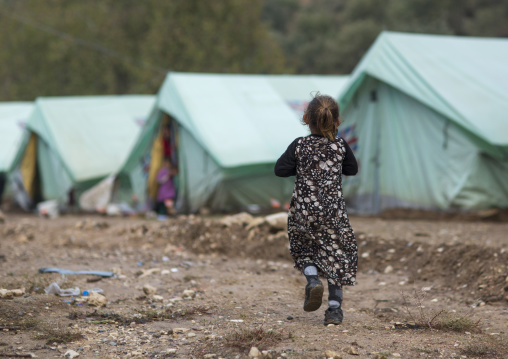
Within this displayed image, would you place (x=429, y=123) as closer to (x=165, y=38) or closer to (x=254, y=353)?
(x=254, y=353)

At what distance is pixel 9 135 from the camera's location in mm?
14766

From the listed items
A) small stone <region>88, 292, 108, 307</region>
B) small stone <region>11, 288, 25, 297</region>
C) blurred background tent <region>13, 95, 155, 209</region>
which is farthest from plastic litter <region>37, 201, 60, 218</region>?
small stone <region>88, 292, 108, 307</region>

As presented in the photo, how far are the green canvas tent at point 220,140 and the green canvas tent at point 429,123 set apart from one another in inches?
50.0

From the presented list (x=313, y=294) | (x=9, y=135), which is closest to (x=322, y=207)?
(x=313, y=294)

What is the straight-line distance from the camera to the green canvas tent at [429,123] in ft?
25.1

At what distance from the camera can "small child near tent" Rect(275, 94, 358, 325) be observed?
3.52 metres

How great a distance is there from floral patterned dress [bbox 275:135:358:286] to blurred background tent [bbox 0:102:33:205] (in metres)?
10.6

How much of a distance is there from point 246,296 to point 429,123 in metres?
4.76

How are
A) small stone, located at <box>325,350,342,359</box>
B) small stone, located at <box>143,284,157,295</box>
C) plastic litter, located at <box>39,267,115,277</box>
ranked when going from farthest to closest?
plastic litter, located at <box>39,267,115,277</box> → small stone, located at <box>143,284,157,295</box> → small stone, located at <box>325,350,342,359</box>

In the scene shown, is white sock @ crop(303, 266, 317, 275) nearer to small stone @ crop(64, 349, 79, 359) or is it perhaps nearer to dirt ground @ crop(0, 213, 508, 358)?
dirt ground @ crop(0, 213, 508, 358)

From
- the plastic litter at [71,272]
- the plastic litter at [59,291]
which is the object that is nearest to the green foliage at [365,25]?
the plastic litter at [71,272]

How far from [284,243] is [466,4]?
27.3m

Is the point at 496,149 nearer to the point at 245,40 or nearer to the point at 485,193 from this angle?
the point at 485,193

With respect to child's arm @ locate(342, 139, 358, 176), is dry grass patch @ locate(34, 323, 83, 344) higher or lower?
lower
